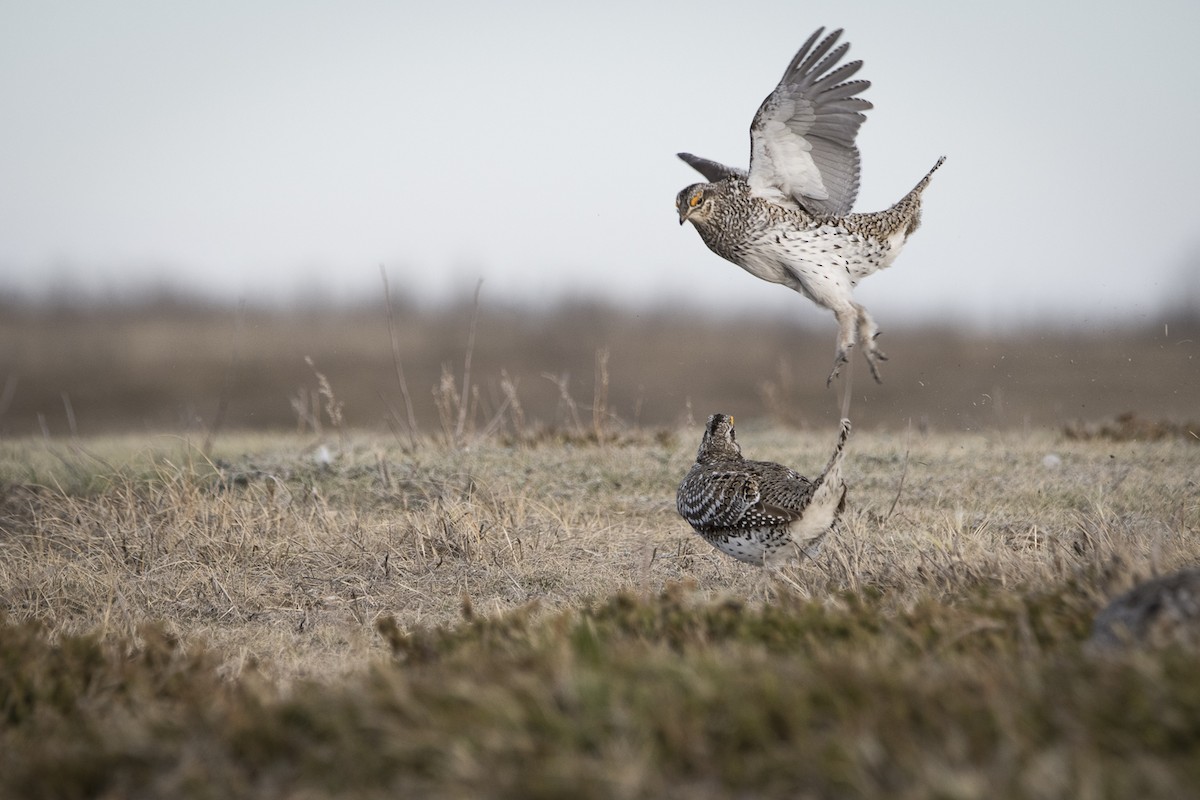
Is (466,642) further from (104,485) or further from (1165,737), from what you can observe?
(104,485)

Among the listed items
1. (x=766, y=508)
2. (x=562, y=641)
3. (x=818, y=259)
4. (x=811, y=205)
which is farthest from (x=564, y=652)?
(x=811, y=205)

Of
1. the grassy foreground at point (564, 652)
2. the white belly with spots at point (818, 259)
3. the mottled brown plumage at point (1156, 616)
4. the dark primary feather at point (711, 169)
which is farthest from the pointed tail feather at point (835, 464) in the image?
the dark primary feather at point (711, 169)

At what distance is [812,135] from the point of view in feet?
22.6

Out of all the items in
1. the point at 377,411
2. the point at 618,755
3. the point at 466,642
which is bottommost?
the point at 377,411

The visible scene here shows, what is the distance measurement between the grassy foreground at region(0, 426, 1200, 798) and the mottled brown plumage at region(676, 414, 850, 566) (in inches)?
6.3

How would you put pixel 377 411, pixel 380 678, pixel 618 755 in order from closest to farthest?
pixel 618 755 < pixel 380 678 < pixel 377 411

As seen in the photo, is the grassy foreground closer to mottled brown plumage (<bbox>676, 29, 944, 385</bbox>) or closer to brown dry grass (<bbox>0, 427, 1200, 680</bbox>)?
brown dry grass (<bbox>0, 427, 1200, 680</bbox>)

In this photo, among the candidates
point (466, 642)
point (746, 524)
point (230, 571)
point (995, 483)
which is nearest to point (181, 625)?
point (230, 571)

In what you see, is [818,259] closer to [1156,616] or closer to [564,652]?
[1156,616]

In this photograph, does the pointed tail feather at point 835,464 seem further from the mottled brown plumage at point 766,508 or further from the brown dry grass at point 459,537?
the brown dry grass at point 459,537

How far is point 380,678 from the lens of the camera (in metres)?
2.75

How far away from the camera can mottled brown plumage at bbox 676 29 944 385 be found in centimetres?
663

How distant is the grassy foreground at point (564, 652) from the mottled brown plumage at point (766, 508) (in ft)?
0.52

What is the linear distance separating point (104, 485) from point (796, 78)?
216 inches
